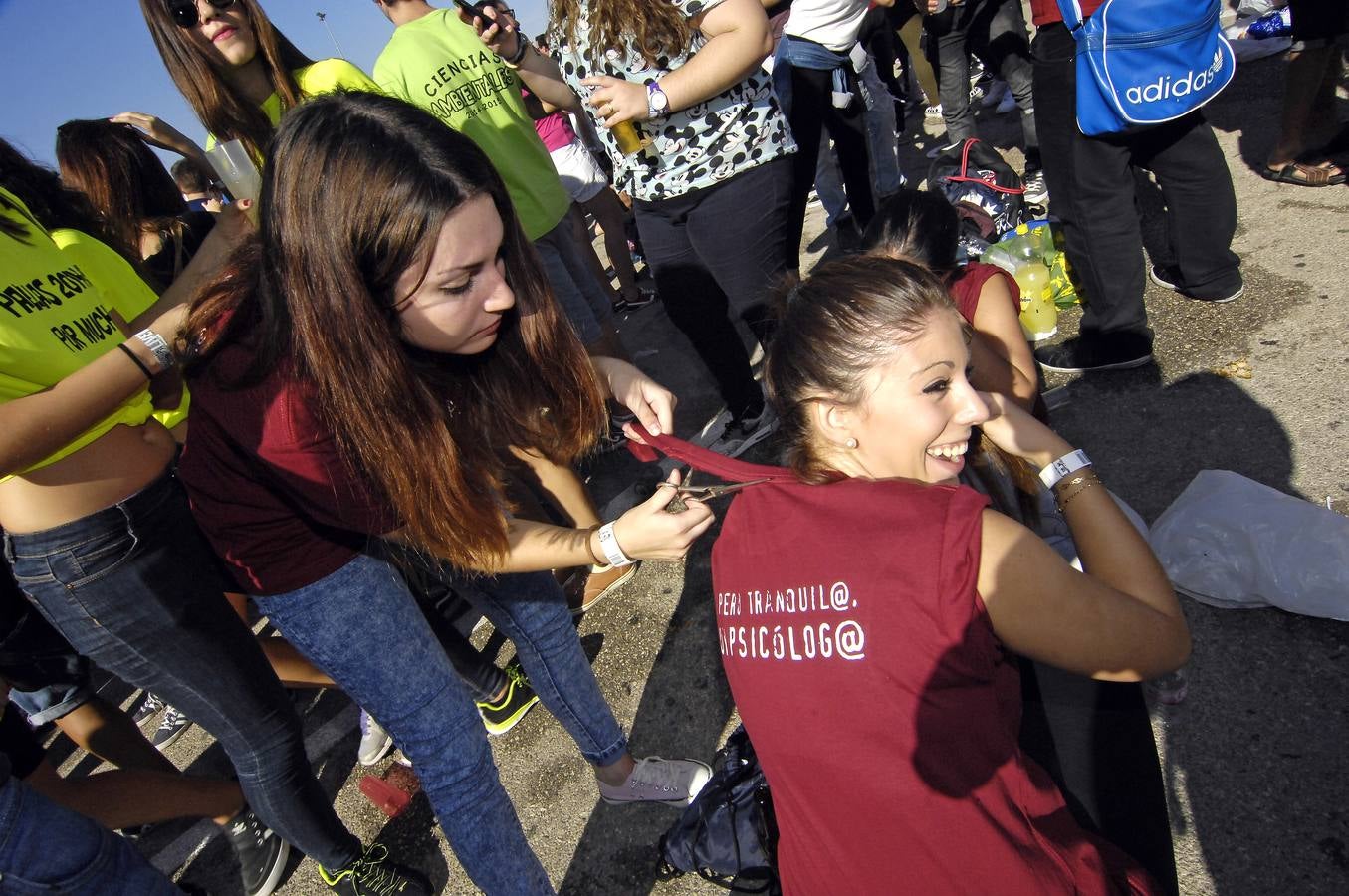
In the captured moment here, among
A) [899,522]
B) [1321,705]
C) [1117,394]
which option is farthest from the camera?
[1117,394]

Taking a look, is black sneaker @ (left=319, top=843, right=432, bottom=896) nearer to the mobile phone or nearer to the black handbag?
the black handbag

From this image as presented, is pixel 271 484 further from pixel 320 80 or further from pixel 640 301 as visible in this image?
pixel 640 301

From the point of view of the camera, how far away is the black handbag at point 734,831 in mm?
1609

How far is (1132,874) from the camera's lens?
50.2 inches

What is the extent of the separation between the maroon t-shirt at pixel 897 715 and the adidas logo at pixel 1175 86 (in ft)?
7.12

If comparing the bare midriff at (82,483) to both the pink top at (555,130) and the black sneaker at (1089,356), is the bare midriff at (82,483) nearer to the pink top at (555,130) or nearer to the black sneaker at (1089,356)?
the black sneaker at (1089,356)

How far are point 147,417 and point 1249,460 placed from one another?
3.32m

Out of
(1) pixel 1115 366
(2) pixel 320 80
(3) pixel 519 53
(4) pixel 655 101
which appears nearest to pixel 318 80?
(2) pixel 320 80

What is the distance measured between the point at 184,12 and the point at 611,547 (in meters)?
2.21

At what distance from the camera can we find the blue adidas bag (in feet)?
8.23

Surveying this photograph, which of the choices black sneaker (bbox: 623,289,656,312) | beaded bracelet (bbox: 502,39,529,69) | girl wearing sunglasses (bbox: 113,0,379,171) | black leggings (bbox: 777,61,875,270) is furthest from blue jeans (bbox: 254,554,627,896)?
black sneaker (bbox: 623,289,656,312)

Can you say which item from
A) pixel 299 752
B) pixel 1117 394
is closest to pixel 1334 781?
pixel 1117 394

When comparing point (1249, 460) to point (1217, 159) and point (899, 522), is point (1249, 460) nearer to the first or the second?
point (1217, 159)

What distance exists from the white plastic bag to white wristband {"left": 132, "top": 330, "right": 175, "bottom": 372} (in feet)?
8.75
